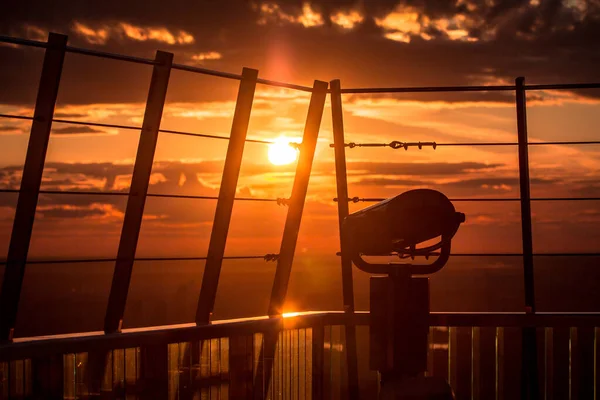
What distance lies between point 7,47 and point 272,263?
156 cm

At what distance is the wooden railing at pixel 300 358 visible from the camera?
10.3 feet

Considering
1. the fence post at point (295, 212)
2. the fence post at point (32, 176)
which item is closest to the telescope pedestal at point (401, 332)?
the fence post at point (295, 212)

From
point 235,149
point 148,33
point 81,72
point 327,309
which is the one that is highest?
point 148,33

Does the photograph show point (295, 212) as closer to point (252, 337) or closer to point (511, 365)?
point (252, 337)

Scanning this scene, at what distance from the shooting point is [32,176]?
2992 mm

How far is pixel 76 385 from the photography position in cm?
301

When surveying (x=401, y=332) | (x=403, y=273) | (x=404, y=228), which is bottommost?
(x=401, y=332)

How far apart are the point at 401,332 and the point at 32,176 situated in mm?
1422

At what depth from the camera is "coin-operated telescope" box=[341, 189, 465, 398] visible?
273cm

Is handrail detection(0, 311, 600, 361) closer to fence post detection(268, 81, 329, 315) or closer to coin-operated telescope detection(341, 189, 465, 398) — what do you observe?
fence post detection(268, 81, 329, 315)

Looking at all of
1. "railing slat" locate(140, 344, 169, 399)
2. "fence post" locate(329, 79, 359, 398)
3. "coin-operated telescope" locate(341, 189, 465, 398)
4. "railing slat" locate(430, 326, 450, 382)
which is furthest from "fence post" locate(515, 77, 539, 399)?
"railing slat" locate(140, 344, 169, 399)

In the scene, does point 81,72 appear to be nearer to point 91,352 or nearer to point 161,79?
point 161,79

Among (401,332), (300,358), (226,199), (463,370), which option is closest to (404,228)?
(401,332)

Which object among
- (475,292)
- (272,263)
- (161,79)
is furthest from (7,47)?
(475,292)
